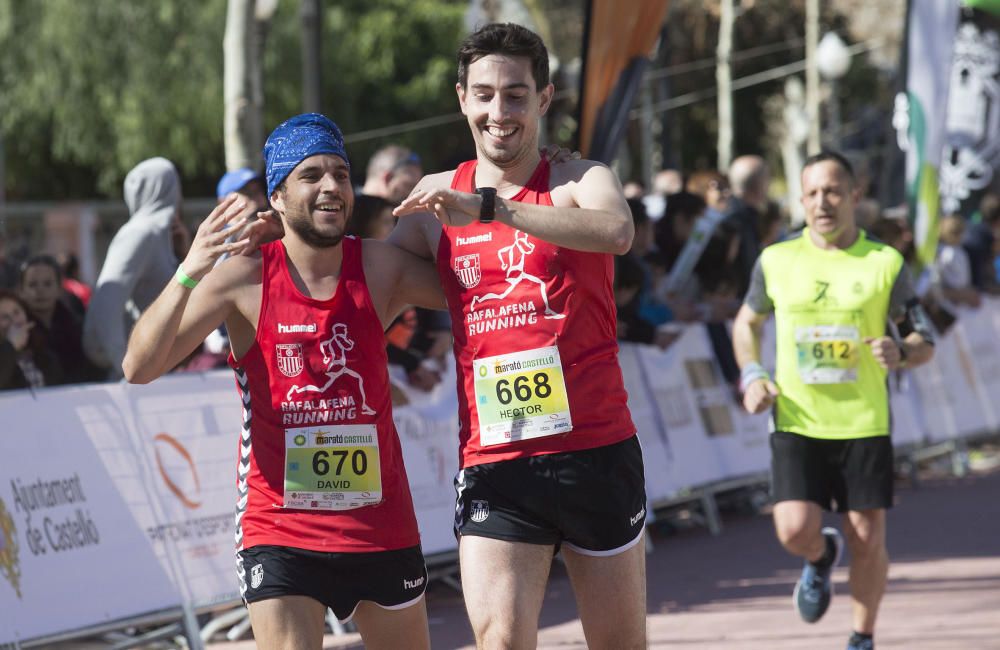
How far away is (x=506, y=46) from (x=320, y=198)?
670mm

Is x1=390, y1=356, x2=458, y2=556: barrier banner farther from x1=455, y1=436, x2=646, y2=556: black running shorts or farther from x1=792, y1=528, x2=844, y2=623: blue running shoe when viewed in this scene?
x1=455, y1=436, x2=646, y2=556: black running shorts

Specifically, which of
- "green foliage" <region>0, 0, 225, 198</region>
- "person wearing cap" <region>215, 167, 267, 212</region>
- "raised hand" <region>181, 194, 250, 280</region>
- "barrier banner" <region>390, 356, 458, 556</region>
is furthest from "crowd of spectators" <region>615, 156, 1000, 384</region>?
"green foliage" <region>0, 0, 225, 198</region>

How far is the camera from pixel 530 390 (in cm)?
451

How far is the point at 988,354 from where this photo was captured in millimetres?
15836

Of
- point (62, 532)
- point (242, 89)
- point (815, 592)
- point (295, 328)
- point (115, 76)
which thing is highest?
point (115, 76)

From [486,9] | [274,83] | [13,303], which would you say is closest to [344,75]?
[274,83]

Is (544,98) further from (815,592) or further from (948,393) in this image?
(948,393)

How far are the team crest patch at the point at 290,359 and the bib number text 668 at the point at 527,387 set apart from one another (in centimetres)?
58

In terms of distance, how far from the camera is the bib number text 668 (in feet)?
14.8

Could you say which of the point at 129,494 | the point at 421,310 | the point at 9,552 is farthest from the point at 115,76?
the point at 9,552

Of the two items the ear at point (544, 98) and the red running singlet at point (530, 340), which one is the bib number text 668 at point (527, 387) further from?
the ear at point (544, 98)

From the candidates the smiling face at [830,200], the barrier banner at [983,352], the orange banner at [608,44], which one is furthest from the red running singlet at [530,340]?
the barrier banner at [983,352]

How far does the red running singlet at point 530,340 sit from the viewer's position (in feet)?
14.9

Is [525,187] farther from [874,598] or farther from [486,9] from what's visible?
[486,9]
